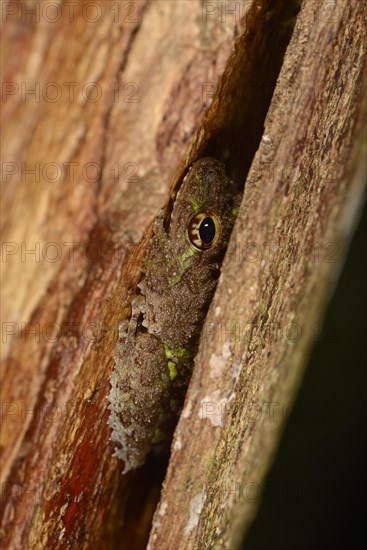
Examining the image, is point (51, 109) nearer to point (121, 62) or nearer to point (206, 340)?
point (121, 62)

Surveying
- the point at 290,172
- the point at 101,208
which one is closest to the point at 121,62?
the point at 101,208

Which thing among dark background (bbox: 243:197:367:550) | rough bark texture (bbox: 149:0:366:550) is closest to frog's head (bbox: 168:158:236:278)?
rough bark texture (bbox: 149:0:366:550)

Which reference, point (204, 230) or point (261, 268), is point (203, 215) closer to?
point (204, 230)

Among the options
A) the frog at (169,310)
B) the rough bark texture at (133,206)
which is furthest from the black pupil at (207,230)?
the rough bark texture at (133,206)

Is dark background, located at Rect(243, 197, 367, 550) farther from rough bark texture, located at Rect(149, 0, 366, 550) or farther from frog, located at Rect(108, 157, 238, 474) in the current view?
frog, located at Rect(108, 157, 238, 474)

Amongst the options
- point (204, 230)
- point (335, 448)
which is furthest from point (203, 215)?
point (335, 448)

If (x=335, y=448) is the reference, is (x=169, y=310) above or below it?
above

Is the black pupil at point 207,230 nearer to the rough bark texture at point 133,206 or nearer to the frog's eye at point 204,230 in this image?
the frog's eye at point 204,230
